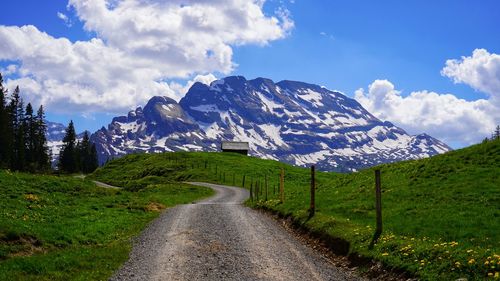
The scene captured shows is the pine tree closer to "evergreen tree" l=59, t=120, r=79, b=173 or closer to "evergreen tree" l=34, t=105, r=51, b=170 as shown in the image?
"evergreen tree" l=34, t=105, r=51, b=170

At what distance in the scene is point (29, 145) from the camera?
13150 cm

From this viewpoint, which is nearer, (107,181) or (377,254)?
(377,254)

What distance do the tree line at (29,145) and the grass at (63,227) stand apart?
217ft

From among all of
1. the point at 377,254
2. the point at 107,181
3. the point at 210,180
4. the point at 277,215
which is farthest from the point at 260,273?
the point at 107,181

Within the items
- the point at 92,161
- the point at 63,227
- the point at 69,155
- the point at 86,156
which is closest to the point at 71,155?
the point at 69,155

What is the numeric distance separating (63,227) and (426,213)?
67.8 ft

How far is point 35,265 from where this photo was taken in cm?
1644

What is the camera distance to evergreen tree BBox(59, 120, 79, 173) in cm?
15450

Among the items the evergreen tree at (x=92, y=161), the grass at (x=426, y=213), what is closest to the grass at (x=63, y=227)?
the grass at (x=426, y=213)

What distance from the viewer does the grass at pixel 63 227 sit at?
54.6ft

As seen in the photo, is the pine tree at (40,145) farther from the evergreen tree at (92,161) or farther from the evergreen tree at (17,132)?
the evergreen tree at (92,161)

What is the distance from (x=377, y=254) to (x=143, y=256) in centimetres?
1029

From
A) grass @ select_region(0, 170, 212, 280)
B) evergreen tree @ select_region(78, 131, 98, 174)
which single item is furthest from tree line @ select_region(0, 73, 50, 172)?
grass @ select_region(0, 170, 212, 280)

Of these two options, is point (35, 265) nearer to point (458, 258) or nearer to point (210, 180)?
point (458, 258)
